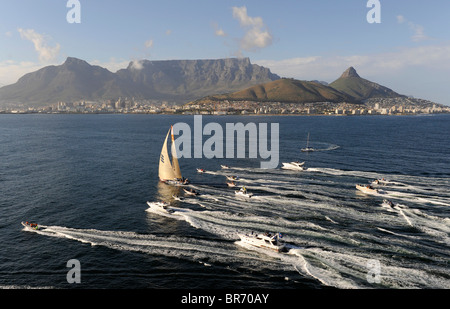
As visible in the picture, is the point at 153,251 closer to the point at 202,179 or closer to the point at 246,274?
the point at 246,274

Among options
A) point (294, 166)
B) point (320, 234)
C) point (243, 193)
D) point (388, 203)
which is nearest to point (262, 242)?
point (320, 234)

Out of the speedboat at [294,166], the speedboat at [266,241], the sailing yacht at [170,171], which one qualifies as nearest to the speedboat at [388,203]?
the speedboat at [266,241]

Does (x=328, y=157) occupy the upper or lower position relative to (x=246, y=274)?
upper

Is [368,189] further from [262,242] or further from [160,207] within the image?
[160,207]

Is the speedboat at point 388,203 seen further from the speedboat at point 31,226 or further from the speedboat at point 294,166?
the speedboat at point 31,226
